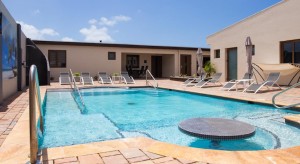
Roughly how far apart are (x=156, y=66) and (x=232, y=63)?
35.3 ft

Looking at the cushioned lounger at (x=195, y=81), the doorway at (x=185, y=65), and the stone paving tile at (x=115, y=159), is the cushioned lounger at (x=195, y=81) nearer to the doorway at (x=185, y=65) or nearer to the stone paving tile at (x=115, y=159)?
the doorway at (x=185, y=65)

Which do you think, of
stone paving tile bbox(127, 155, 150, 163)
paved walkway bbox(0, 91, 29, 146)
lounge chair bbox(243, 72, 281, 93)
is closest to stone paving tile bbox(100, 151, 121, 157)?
stone paving tile bbox(127, 155, 150, 163)

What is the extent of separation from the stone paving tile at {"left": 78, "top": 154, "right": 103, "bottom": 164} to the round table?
1678mm

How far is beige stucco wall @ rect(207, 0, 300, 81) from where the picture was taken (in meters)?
12.9

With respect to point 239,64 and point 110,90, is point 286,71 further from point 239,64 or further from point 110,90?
point 110,90

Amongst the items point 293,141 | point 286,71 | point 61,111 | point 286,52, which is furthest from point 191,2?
point 293,141

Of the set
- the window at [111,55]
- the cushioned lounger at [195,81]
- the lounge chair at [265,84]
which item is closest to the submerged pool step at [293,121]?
the lounge chair at [265,84]

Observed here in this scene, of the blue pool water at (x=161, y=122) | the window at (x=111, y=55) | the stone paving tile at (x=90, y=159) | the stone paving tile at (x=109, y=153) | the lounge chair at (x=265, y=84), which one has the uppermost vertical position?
the window at (x=111, y=55)

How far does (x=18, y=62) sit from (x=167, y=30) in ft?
65.2

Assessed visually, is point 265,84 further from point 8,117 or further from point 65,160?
point 65,160

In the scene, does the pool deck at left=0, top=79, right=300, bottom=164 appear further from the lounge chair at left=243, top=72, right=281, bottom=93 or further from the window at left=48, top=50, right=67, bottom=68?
the window at left=48, top=50, right=67, bottom=68

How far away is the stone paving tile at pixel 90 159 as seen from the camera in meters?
2.83

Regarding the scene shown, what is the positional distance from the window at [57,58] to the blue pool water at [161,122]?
10213 mm

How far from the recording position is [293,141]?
4.56 meters
